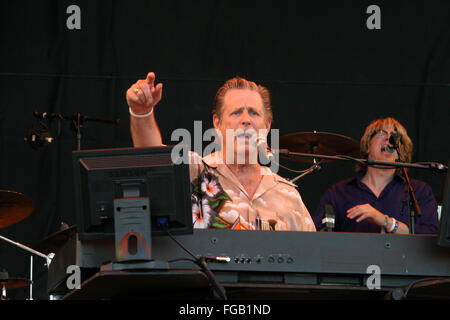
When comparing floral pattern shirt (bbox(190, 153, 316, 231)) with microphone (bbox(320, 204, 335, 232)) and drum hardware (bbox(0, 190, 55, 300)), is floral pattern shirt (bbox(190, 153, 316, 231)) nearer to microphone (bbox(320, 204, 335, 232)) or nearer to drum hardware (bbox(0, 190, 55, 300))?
microphone (bbox(320, 204, 335, 232))

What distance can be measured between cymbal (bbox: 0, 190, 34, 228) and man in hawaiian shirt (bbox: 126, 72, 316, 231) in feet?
5.22

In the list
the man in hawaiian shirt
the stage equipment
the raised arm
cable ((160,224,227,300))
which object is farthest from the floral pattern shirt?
the stage equipment

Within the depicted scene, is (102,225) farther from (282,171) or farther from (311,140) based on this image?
(282,171)

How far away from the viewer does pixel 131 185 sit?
2084 millimetres

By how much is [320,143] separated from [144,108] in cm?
182

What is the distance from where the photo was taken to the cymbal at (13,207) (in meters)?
3.97

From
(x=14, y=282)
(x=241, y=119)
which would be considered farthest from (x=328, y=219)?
(x=14, y=282)

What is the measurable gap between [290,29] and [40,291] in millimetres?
2338

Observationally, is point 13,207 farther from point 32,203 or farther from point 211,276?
point 211,276

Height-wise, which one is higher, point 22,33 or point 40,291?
point 22,33
